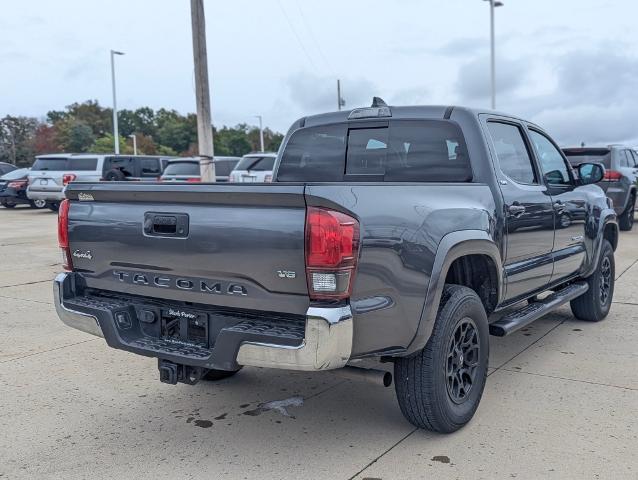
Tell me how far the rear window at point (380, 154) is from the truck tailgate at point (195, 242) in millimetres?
1595

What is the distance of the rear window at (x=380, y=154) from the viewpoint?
4.24 metres

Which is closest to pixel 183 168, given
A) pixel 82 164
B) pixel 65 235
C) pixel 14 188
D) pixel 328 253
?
pixel 82 164

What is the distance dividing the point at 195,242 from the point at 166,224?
227 mm

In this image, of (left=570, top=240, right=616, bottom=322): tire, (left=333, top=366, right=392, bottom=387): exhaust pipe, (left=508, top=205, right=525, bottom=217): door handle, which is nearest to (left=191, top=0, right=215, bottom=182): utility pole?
(left=570, top=240, right=616, bottom=322): tire

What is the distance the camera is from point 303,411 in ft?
13.3

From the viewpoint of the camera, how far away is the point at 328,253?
286 centimetres

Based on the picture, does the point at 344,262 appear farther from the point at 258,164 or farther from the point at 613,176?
the point at 258,164

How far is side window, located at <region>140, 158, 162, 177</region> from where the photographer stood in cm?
2129

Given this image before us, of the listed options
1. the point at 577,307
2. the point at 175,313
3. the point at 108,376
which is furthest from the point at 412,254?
the point at 577,307

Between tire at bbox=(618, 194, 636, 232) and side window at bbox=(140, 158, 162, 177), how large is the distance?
566 inches

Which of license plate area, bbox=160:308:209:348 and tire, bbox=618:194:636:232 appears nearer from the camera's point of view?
license plate area, bbox=160:308:209:348

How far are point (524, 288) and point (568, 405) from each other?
2.87 ft

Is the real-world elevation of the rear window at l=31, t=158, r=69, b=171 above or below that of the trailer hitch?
above

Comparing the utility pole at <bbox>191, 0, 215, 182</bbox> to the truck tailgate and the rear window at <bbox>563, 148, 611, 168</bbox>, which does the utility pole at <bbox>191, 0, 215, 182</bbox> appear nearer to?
the truck tailgate
